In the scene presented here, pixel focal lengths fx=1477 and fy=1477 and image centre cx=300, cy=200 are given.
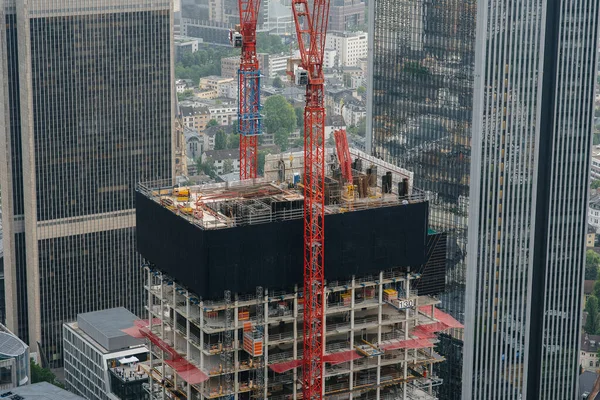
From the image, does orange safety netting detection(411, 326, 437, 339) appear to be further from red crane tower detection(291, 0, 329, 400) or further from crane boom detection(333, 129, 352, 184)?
crane boom detection(333, 129, 352, 184)

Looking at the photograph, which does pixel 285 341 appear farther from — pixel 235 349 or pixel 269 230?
pixel 269 230

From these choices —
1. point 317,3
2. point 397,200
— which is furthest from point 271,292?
point 317,3

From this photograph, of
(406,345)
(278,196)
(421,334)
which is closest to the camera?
(278,196)

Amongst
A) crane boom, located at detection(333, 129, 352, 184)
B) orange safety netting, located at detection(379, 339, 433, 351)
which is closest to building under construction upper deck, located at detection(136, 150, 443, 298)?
crane boom, located at detection(333, 129, 352, 184)

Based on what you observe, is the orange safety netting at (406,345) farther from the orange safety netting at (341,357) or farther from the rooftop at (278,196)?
the rooftop at (278,196)

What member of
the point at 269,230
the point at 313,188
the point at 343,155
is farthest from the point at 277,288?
the point at 343,155

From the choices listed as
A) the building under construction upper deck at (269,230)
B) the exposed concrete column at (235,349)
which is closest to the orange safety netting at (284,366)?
the exposed concrete column at (235,349)
